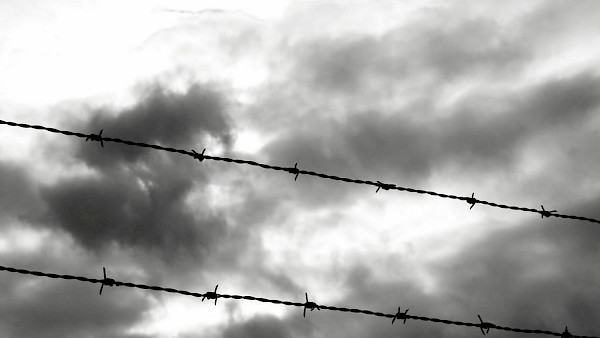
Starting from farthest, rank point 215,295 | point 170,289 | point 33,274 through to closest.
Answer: point 215,295, point 170,289, point 33,274

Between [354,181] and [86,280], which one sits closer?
[86,280]

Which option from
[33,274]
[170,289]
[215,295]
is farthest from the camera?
[215,295]

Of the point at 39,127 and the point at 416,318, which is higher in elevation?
the point at 39,127

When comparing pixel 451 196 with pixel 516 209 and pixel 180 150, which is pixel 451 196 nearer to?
pixel 516 209

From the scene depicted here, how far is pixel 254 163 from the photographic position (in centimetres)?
651

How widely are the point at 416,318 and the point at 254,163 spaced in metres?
2.42

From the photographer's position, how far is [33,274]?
5855mm

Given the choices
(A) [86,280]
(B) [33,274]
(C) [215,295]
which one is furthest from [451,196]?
(B) [33,274]

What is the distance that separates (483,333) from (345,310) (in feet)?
5.41

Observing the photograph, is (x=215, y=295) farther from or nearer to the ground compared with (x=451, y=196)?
nearer to the ground

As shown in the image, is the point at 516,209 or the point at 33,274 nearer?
the point at 33,274

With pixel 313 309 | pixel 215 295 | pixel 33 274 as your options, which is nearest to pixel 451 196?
pixel 313 309

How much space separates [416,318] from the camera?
23.0 feet

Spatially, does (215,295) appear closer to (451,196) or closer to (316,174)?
(316,174)
